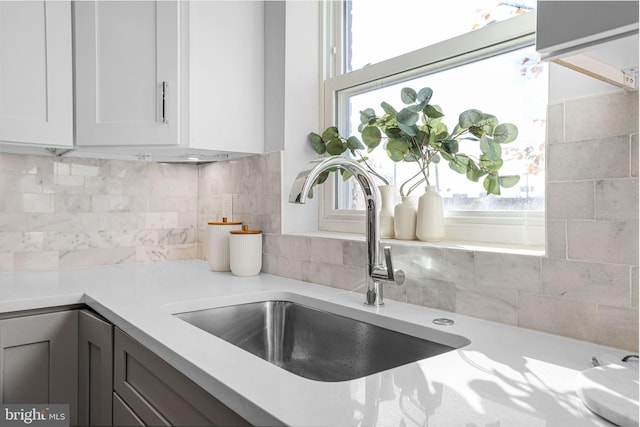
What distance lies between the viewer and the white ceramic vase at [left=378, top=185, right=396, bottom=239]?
1562mm

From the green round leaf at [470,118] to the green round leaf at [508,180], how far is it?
18cm

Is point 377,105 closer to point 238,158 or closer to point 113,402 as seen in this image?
point 238,158

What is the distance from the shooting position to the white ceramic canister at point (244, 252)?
182 cm

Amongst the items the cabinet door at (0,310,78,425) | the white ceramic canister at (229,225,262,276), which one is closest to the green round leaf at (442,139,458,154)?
the white ceramic canister at (229,225,262,276)

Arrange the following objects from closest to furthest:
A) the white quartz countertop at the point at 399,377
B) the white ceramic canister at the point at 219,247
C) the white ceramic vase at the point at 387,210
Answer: the white quartz countertop at the point at 399,377 < the white ceramic vase at the point at 387,210 < the white ceramic canister at the point at 219,247

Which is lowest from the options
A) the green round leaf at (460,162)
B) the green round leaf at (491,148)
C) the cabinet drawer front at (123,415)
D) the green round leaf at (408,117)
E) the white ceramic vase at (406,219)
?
the cabinet drawer front at (123,415)

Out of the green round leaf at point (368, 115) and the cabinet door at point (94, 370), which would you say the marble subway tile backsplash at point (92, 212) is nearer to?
the cabinet door at point (94, 370)

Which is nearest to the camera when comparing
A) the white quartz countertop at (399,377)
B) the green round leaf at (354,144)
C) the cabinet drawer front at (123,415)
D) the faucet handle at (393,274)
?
the white quartz countertop at (399,377)

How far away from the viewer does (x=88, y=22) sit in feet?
5.75

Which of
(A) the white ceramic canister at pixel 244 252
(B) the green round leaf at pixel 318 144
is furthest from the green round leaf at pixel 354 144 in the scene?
(A) the white ceramic canister at pixel 244 252

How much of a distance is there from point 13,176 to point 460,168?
1786 millimetres

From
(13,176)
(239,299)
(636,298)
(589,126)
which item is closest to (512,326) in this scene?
(636,298)

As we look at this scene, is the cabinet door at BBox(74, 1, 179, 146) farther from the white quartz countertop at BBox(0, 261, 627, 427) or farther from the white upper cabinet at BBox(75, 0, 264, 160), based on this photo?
the white quartz countertop at BBox(0, 261, 627, 427)

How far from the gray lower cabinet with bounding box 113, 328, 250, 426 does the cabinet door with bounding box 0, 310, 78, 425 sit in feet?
1.17
